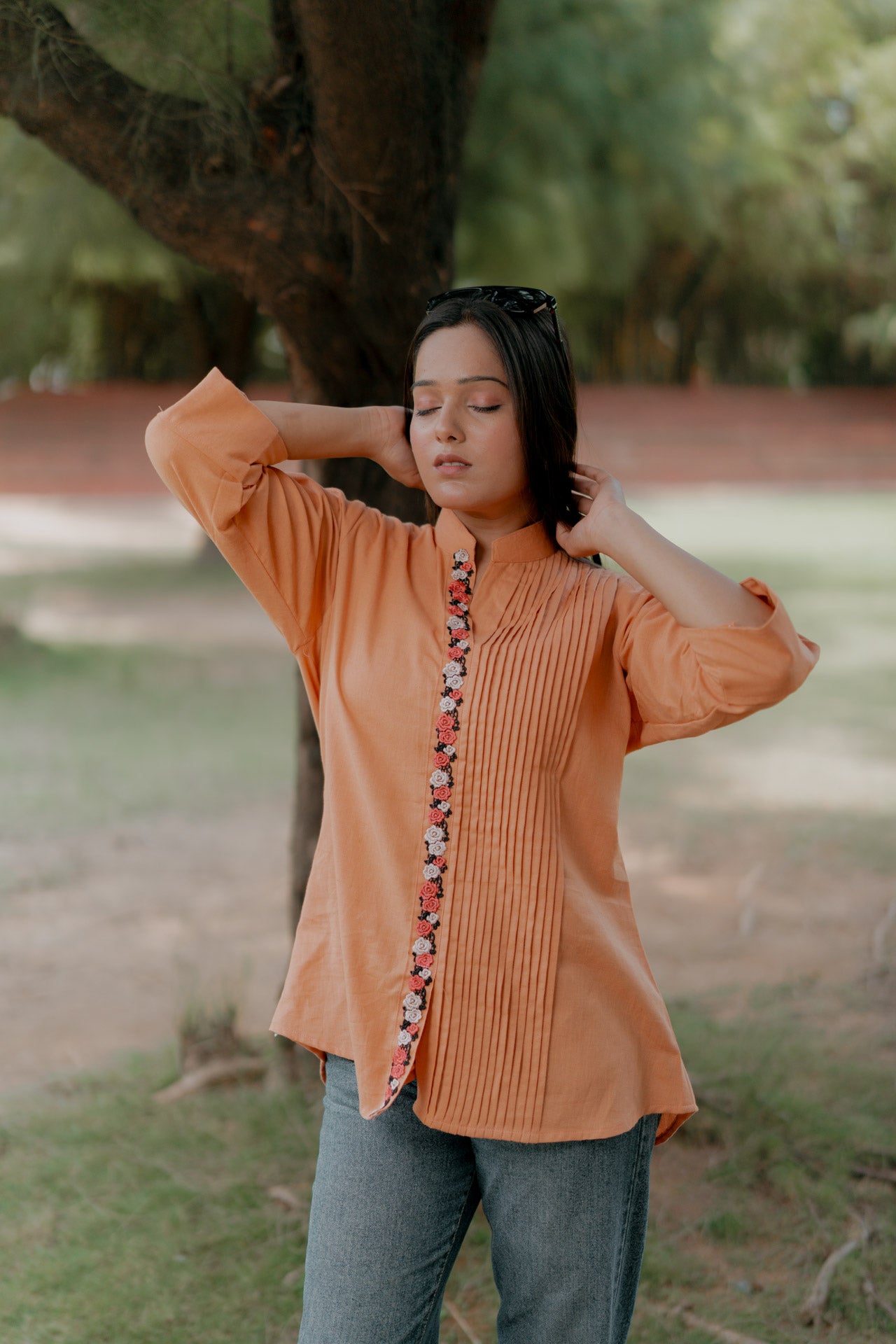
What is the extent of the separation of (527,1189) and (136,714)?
19.6 feet

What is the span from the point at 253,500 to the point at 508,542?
0.98 ft

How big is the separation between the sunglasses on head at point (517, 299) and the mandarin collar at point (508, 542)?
0.21 meters

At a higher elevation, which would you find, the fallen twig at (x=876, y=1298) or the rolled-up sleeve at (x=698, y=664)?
the rolled-up sleeve at (x=698, y=664)

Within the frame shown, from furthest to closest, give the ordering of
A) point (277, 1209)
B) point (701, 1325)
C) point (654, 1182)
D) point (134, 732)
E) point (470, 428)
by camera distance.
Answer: point (134, 732) < point (654, 1182) < point (277, 1209) < point (701, 1325) < point (470, 428)

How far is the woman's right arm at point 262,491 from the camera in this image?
140 centimetres

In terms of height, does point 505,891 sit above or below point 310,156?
below

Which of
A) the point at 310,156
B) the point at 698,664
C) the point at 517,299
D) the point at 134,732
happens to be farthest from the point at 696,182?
the point at 698,664

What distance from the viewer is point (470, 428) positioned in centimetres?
137

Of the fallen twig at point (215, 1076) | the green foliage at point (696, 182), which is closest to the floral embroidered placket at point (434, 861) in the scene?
the fallen twig at point (215, 1076)

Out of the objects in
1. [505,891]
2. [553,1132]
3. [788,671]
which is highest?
[788,671]

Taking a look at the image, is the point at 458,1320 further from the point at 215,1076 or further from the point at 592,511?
the point at 592,511

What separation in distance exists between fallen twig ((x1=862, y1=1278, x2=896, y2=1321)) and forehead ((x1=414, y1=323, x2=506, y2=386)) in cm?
171

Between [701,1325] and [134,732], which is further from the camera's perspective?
[134,732]

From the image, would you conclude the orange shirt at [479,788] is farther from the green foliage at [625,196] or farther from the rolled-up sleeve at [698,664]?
the green foliage at [625,196]
